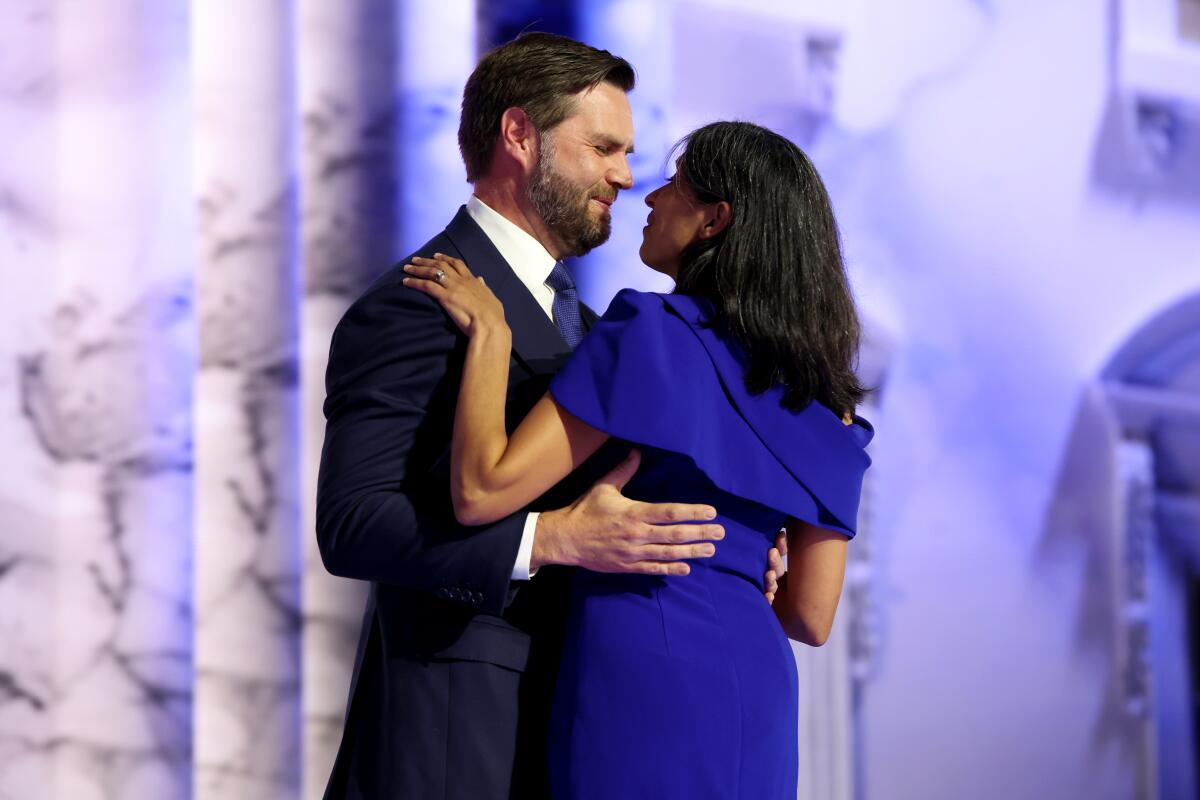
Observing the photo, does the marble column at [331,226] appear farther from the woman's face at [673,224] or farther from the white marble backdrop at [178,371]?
the woman's face at [673,224]

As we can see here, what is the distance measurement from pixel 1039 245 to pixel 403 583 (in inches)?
102

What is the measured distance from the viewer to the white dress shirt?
69.3 inches

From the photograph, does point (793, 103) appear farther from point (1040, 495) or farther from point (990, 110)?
point (1040, 495)

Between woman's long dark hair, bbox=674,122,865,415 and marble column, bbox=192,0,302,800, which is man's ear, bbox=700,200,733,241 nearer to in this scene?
woman's long dark hair, bbox=674,122,865,415

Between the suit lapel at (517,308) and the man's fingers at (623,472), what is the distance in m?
0.18

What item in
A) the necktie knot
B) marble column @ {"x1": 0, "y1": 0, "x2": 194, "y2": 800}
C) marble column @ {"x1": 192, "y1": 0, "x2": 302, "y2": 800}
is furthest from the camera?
marble column @ {"x1": 192, "y1": 0, "x2": 302, "y2": 800}

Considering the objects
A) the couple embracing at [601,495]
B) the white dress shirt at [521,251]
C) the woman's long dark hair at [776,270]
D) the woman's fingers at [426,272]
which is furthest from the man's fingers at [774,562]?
the woman's fingers at [426,272]

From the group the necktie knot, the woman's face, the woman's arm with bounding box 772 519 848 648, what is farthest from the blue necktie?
the woman's arm with bounding box 772 519 848 648

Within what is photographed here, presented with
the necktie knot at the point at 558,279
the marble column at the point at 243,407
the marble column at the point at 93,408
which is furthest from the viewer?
the marble column at the point at 243,407

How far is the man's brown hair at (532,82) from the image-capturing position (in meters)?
1.81

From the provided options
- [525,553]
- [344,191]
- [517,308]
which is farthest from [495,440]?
[344,191]

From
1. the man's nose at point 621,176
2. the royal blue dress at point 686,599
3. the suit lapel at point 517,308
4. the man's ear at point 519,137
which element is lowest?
the royal blue dress at point 686,599

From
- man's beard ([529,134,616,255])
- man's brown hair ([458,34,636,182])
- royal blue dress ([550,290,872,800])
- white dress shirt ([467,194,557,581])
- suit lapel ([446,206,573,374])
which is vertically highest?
man's brown hair ([458,34,636,182])

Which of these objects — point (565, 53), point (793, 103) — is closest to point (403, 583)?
point (565, 53)
